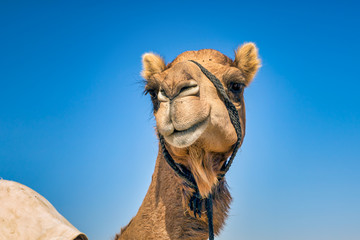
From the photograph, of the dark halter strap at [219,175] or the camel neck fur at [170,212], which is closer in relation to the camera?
the dark halter strap at [219,175]

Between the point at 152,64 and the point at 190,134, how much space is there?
182cm

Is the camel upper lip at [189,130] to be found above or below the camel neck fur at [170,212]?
above

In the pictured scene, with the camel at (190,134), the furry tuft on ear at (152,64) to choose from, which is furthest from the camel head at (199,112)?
the furry tuft on ear at (152,64)

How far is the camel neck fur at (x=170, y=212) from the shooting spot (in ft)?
14.5

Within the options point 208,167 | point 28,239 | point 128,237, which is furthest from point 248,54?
point 28,239

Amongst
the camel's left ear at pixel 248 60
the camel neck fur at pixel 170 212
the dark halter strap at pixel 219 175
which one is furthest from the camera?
the camel's left ear at pixel 248 60

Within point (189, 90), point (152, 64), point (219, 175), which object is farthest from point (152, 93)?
point (219, 175)

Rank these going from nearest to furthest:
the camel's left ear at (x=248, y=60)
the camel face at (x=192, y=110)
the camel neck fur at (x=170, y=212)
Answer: the camel face at (x=192, y=110)
the camel neck fur at (x=170, y=212)
the camel's left ear at (x=248, y=60)

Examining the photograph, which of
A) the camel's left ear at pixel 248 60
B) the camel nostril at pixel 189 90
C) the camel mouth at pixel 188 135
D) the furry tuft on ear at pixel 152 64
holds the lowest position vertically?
the camel mouth at pixel 188 135

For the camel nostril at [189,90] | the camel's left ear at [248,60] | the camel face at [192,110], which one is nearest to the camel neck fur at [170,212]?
the camel face at [192,110]

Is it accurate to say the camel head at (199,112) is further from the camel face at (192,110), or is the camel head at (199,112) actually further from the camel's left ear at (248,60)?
the camel's left ear at (248,60)

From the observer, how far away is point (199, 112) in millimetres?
3621

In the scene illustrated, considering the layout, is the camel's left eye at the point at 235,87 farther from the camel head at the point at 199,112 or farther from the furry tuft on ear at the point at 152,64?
the furry tuft on ear at the point at 152,64

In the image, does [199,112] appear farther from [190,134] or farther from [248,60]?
[248,60]
